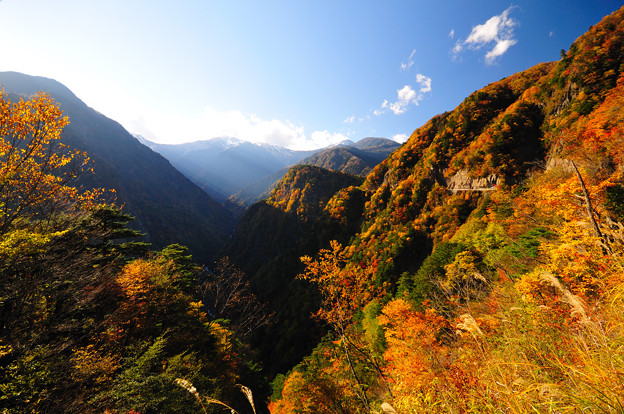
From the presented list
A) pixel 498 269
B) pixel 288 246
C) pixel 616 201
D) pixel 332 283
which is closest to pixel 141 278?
pixel 332 283

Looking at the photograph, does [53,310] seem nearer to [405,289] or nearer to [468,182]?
[405,289]

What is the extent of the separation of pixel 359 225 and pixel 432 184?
26370 mm

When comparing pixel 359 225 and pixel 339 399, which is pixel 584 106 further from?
pixel 359 225

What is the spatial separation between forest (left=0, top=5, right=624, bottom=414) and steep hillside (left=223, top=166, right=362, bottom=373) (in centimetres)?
89

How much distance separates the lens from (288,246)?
80188 millimetres

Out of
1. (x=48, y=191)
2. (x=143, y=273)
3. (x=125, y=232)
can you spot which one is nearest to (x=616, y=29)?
(x=48, y=191)

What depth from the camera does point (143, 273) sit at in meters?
18.6

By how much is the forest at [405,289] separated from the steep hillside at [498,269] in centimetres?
11

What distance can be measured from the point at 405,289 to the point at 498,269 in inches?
416

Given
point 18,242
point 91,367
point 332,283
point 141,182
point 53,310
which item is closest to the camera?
point 18,242

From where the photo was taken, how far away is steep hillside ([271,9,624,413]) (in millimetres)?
3336

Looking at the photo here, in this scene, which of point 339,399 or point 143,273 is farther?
point 143,273

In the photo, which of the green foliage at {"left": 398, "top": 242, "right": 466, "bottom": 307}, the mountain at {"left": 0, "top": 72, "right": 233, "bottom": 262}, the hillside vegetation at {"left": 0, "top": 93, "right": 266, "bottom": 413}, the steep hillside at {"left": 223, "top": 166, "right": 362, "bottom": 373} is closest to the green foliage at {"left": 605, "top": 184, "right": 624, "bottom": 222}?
the green foliage at {"left": 398, "top": 242, "right": 466, "bottom": 307}

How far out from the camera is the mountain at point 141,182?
116125mm
